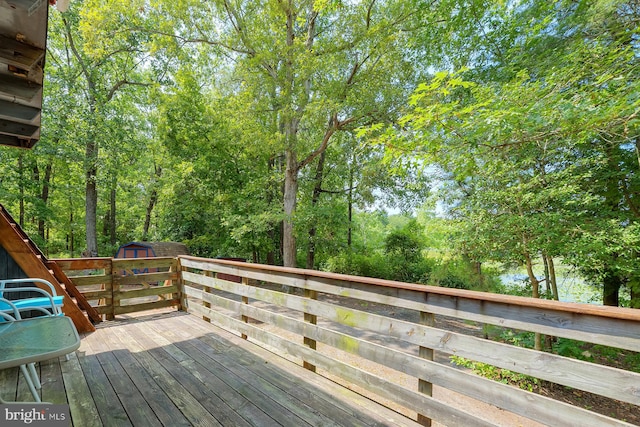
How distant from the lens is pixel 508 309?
1.38 metres

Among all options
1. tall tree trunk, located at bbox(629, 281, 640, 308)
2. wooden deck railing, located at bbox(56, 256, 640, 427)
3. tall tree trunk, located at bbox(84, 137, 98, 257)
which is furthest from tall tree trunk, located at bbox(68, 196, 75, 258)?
tall tree trunk, located at bbox(629, 281, 640, 308)

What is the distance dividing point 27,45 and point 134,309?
327cm

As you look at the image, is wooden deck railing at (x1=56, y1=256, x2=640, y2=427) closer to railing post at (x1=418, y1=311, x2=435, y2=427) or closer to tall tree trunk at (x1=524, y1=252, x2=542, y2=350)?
railing post at (x1=418, y1=311, x2=435, y2=427)

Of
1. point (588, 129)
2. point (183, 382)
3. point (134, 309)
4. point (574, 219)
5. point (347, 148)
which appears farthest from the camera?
point (347, 148)

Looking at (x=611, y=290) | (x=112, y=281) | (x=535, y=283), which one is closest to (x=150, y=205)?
(x=112, y=281)

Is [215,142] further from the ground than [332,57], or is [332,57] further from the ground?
[332,57]

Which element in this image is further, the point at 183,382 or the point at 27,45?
the point at 183,382

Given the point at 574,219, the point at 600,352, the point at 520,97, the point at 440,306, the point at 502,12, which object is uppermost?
the point at 502,12

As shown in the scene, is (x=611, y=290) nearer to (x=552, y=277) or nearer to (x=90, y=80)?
(x=552, y=277)

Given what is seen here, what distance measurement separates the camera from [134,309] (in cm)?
376

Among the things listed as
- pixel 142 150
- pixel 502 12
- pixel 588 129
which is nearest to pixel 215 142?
pixel 142 150

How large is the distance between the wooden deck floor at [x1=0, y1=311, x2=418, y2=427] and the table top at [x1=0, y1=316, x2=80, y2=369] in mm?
602

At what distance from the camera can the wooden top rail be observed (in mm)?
1077

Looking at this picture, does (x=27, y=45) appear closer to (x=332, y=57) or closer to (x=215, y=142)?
(x=332, y=57)
